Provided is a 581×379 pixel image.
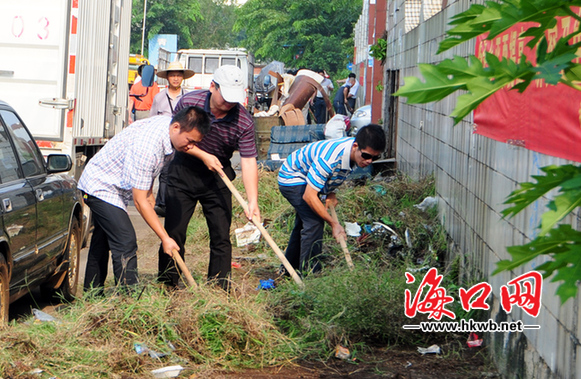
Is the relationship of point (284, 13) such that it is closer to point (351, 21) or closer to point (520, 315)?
point (351, 21)

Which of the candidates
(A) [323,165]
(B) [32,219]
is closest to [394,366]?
(A) [323,165]

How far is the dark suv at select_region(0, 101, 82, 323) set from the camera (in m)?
4.76

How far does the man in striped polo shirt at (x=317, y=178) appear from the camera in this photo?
561 cm

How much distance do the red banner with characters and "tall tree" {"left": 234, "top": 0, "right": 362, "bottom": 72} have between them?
35.9 metres

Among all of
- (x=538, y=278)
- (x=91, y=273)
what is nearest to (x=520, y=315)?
(x=538, y=278)

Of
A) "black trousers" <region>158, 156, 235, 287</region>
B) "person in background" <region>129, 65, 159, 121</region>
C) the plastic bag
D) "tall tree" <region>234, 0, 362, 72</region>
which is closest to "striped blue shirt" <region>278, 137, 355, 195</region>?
"black trousers" <region>158, 156, 235, 287</region>

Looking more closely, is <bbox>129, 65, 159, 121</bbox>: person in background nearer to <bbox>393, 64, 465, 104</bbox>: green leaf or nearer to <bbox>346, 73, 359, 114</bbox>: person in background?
<bbox>346, 73, 359, 114</bbox>: person in background

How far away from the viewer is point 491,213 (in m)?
4.78

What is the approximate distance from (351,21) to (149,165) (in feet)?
128

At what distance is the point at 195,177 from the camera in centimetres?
574

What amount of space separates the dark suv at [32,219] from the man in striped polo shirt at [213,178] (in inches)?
35.5

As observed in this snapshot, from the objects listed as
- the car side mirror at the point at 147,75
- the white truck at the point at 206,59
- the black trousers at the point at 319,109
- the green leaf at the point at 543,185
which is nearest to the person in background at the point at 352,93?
the black trousers at the point at 319,109

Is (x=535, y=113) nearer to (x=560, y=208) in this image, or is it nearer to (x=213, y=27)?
(x=560, y=208)

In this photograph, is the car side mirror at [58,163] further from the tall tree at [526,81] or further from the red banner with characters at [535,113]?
the tall tree at [526,81]
